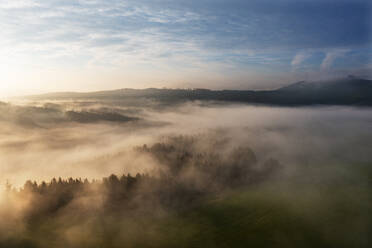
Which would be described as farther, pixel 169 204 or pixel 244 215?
pixel 169 204

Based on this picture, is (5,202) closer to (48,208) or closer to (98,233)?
(48,208)

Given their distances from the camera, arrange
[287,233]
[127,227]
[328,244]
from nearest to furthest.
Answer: [328,244] → [287,233] → [127,227]

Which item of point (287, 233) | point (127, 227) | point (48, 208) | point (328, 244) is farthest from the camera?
point (48, 208)

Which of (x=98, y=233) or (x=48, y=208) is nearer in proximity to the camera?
(x=98, y=233)

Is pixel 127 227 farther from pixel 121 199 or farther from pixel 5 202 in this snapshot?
pixel 5 202

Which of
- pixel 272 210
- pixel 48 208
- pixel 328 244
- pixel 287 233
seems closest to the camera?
pixel 328 244

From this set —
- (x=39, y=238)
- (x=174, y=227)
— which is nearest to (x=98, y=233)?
(x=39, y=238)

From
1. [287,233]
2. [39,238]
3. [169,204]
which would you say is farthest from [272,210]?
[39,238]

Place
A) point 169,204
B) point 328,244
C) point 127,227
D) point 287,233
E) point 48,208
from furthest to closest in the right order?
point 169,204 → point 48,208 → point 127,227 → point 287,233 → point 328,244
